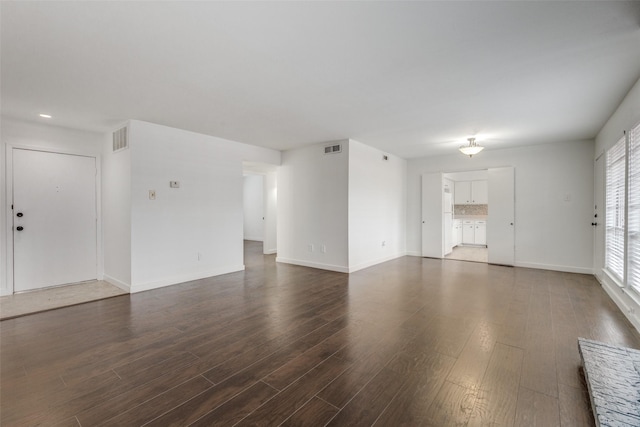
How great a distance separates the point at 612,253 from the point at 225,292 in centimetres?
586

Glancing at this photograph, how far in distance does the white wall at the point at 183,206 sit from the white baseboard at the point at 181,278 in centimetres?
1

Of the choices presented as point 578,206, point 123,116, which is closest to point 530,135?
point 578,206

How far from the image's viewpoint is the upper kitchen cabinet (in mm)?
9367

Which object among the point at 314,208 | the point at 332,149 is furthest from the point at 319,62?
the point at 314,208

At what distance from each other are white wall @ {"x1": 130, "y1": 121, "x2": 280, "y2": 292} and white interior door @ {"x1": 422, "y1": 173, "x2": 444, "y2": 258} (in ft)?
15.1

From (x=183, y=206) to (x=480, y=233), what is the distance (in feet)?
29.8

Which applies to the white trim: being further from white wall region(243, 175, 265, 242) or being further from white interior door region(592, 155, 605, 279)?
white wall region(243, 175, 265, 242)

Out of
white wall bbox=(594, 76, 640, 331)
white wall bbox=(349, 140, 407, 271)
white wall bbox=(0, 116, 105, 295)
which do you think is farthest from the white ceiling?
white wall bbox=(349, 140, 407, 271)

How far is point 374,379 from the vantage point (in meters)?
2.09

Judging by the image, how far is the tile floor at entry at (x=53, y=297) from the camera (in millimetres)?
3584

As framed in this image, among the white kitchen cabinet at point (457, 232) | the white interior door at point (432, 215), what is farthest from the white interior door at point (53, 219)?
the white kitchen cabinet at point (457, 232)

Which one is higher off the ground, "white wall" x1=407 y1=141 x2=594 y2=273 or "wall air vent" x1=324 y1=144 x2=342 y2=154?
"wall air vent" x1=324 y1=144 x2=342 y2=154

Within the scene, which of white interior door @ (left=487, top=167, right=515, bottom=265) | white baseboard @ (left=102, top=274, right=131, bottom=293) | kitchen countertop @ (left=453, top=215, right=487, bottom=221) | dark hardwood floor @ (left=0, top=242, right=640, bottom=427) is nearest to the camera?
dark hardwood floor @ (left=0, top=242, right=640, bottom=427)

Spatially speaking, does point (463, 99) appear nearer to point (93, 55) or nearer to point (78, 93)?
point (93, 55)
